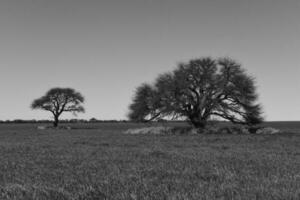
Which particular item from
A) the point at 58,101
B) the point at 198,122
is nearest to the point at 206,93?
the point at 198,122

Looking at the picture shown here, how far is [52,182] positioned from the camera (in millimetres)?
6766

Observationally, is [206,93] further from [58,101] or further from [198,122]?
[58,101]

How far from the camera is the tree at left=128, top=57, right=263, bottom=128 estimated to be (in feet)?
116

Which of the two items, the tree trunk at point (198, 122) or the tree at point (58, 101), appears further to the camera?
the tree at point (58, 101)

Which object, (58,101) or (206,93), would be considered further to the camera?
(58,101)

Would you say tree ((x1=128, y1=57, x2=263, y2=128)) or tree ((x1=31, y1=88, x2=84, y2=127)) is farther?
tree ((x1=31, y1=88, x2=84, y2=127))

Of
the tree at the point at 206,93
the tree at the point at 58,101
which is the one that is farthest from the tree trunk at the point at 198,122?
the tree at the point at 58,101

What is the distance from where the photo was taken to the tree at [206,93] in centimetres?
3531

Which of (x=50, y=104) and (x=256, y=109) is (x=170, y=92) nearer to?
(x=256, y=109)

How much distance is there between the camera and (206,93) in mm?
35750

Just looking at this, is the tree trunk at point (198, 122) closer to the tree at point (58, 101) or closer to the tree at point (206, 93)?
the tree at point (206, 93)

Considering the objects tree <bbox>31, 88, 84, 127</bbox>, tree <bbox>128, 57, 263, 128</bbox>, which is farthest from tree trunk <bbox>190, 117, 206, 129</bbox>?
tree <bbox>31, 88, 84, 127</bbox>

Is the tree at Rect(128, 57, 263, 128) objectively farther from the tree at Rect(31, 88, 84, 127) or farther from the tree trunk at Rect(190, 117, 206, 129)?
the tree at Rect(31, 88, 84, 127)

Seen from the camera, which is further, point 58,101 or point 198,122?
point 58,101
